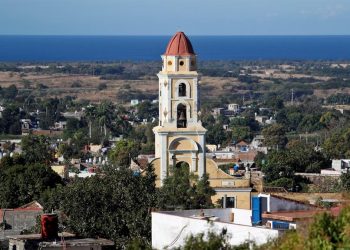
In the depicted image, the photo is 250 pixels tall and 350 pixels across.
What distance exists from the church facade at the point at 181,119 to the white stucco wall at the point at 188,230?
53.6ft

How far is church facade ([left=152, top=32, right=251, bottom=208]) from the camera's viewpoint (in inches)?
1578

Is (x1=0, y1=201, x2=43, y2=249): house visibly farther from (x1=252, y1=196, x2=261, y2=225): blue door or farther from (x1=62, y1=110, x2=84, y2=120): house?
(x1=62, y1=110, x2=84, y2=120): house

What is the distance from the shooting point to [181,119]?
4088 cm

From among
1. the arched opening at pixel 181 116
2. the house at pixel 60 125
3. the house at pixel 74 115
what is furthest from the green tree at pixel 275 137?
the arched opening at pixel 181 116

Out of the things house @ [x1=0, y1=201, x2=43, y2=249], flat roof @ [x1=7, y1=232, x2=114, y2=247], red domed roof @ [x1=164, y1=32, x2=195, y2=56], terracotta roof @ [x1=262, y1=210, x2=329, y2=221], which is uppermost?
red domed roof @ [x1=164, y1=32, x2=195, y2=56]

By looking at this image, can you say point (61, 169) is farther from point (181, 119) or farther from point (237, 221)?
point (237, 221)

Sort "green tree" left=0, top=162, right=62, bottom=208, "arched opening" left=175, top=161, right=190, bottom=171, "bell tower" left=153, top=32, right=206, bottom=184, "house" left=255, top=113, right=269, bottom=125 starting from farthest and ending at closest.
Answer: "house" left=255, top=113, right=269, bottom=125
"green tree" left=0, top=162, right=62, bottom=208
"bell tower" left=153, top=32, right=206, bottom=184
"arched opening" left=175, top=161, right=190, bottom=171

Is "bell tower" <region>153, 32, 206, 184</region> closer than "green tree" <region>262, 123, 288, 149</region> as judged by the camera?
Yes

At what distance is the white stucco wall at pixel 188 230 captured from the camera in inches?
827

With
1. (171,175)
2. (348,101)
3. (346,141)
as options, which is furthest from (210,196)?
(348,101)

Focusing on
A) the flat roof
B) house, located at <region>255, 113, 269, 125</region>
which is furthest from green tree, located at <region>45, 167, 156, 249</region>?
house, located at <region>255, 113, 269, 125</region>

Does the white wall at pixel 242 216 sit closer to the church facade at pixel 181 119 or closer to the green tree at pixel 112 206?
the green tree at pixel 112 206

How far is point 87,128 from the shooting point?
327ft

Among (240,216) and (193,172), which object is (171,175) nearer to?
(193,172)
